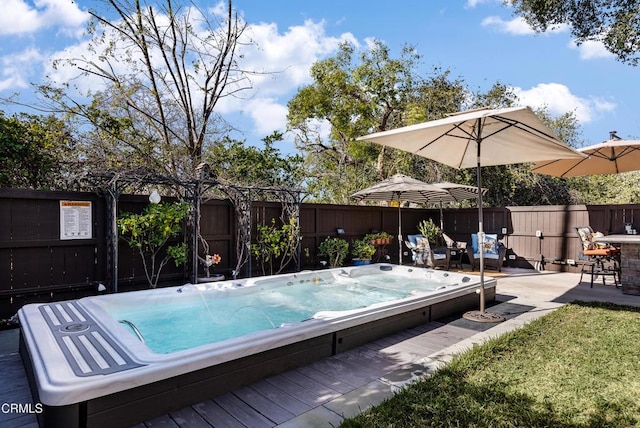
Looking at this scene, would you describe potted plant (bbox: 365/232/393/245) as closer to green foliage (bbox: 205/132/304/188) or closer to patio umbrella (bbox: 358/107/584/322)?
green foliage (bbox: 205/132/304/188)

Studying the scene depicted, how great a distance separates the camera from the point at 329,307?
17.4 feet

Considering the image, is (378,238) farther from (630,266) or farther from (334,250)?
(630,266)

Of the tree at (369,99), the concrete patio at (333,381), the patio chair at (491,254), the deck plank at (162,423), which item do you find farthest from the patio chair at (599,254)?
the deck plank at (162,423)

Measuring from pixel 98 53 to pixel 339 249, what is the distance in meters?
7.09

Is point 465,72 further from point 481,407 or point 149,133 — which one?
point 481,407

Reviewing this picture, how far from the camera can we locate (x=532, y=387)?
105 inches

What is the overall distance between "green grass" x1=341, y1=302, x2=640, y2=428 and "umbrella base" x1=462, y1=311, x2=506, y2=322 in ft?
1.70

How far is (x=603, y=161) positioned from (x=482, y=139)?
4318 millimetres

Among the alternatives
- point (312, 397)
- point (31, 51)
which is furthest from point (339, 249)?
point (31, 51)

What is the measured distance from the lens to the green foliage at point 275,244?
6.84 metres

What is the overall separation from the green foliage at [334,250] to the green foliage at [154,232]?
308cm

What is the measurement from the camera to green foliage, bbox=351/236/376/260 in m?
8.34

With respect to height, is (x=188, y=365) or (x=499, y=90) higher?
(x=499, y=90)

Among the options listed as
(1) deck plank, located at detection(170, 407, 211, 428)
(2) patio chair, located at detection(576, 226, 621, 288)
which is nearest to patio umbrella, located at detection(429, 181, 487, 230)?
(2) patio chair, located at detection(576, 226, 621, 288)
